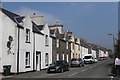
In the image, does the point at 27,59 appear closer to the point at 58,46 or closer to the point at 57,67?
the point at 57,67

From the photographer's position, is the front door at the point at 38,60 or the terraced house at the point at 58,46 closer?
the front door at the point at 38,60

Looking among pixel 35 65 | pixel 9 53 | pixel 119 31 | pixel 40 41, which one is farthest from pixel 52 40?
pixel 9 53

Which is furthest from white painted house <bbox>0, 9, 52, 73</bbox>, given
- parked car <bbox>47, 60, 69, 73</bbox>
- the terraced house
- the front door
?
the terraced house

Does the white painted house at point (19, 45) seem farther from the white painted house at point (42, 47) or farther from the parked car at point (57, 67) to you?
the parked car at point (57, 67)

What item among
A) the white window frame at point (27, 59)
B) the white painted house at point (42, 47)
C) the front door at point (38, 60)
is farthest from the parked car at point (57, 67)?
the white painted house at point (42, 47)

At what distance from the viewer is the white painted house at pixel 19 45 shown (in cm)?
2065

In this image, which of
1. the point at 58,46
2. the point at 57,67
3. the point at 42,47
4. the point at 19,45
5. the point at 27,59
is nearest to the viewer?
the point at 19,45

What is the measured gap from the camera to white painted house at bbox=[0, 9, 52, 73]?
20645mm

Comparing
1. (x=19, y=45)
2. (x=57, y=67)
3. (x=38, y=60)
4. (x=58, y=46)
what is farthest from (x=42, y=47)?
(x=58, y=46)

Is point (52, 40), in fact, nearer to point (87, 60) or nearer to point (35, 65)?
point (35, 65)

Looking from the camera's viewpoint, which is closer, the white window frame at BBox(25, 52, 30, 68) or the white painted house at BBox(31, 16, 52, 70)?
the white window frame at BBox(25, 52, 30, 68)

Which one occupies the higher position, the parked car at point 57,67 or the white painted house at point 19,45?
the white painted house at point 19,45

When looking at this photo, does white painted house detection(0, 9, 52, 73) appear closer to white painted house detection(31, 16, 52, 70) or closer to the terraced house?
white painted house detection(31, 16, 52, 70)

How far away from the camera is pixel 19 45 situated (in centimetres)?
2186
